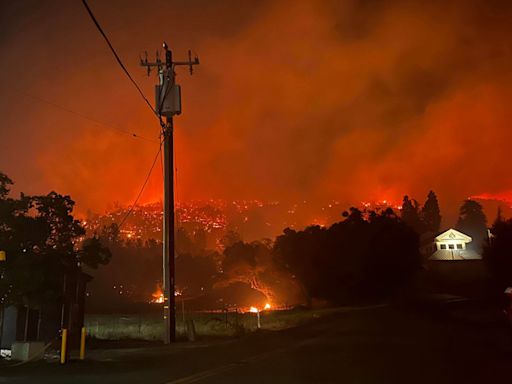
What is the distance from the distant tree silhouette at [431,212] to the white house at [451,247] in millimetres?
58467

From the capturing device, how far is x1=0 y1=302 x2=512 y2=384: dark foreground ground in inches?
429

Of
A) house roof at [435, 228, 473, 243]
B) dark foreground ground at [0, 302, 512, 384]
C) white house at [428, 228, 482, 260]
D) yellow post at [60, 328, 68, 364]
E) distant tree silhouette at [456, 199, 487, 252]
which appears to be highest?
distant tree silhouette at [456, 199, 487, 252]

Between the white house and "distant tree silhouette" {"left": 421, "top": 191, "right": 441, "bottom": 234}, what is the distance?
58.5 metres

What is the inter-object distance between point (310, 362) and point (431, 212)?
5226 inches

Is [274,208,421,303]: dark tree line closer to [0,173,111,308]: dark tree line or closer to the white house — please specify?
the white house

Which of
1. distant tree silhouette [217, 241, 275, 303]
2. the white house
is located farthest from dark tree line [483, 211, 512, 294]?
the white house

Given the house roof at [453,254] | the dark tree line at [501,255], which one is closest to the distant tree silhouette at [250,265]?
the dark tree line at [501,255]

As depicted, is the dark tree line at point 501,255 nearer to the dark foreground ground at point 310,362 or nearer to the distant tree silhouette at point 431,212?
the dark foreground ground at point 310,362

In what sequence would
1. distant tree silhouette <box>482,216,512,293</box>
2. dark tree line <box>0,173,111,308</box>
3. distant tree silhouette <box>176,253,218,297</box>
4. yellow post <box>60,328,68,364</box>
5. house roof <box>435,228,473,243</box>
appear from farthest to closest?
distant tree silhouette <box>176,253,218,297</box> < house roof <box>435,228,473,243</box> < distant tree silhouette <box>482,216,512,293</box> < dark tree line <box>0,173,111,308</box> < yellow post <box>60,328,68,364</box>

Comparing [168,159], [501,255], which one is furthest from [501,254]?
[168,159]

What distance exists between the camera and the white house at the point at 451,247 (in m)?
76.2

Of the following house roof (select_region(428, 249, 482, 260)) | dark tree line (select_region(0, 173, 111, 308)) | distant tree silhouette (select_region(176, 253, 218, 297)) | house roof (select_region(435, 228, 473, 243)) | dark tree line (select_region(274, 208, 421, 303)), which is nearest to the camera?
dark tree line (select_region(0, 173, 111, 308))

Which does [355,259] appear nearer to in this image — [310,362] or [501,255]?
[501,255]

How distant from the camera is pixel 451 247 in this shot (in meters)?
77.0
